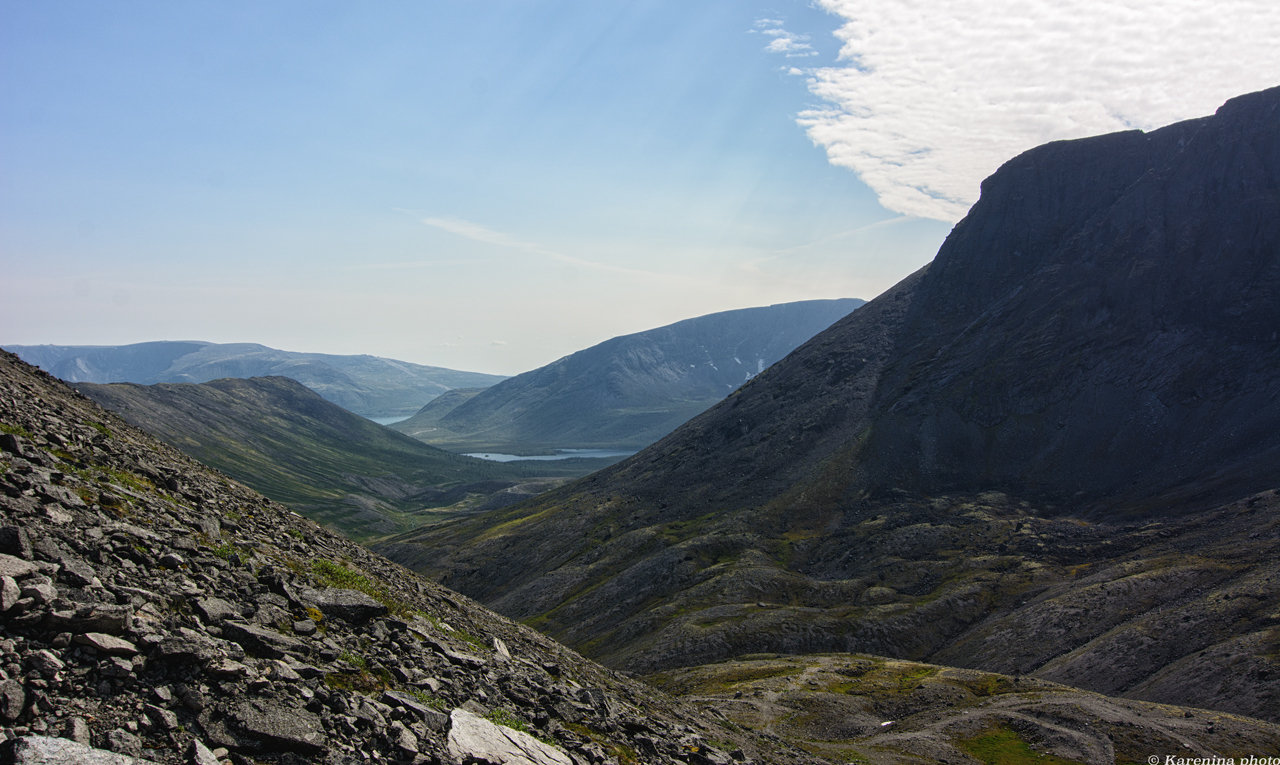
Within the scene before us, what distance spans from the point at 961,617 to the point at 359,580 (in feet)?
328

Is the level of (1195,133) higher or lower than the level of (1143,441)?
higher

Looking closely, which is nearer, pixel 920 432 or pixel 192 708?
A: pixel 192 708

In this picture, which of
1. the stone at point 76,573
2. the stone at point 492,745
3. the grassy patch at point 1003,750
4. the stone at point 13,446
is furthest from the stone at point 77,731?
the grassy patch at point 1003,750

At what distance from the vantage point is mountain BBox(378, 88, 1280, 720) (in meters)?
88.2

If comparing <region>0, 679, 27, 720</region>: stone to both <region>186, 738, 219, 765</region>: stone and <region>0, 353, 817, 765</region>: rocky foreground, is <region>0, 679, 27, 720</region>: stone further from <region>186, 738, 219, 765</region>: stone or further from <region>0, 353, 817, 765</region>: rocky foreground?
<region>186, 738, 219, 765</region>: stone

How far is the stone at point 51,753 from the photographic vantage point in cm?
1166

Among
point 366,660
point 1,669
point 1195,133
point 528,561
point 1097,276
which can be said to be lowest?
point 528,561

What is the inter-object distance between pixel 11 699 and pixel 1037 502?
162 m

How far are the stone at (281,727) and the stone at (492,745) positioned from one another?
404 centimetres

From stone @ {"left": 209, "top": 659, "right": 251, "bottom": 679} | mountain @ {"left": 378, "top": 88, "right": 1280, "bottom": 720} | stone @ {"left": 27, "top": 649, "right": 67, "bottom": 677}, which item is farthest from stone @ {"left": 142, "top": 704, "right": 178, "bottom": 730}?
mountain @ {"left": 378, "top": 88, "right": 1280, "bottom": 720}

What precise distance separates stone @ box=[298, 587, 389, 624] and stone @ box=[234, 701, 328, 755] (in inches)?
295

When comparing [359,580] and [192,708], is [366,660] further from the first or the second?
[359,580]

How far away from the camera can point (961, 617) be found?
102562mm

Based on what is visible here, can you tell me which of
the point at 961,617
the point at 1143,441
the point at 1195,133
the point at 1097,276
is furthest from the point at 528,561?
the point at 1195,133
